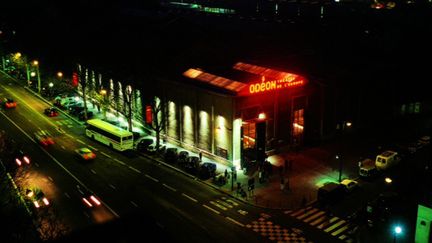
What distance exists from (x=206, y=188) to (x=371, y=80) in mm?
35157

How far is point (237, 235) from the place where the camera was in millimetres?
37344

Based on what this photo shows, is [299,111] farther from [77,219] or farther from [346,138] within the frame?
[77,219]

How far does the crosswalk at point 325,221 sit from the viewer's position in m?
37.9

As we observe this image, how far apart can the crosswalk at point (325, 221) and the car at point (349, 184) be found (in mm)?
4702

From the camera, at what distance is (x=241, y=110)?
172 ft

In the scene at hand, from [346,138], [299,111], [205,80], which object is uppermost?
[205,80]

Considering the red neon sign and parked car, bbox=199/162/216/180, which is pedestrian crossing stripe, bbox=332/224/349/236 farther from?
the red neon sign

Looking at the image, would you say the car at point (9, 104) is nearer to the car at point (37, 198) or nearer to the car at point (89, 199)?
the car at point (37, 198)

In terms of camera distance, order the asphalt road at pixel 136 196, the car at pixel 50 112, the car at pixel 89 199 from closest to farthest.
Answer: the asphalt road at pixel 136 196 → the car at pixel 89 199 → the car at pixel 50 112

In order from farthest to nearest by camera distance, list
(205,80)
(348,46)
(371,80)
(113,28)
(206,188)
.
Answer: (113,28)
(348,46)
(371,80)
(205,80)
(206,188)

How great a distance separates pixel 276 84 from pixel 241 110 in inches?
224

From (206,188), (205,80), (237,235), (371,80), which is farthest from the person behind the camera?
(371,80)

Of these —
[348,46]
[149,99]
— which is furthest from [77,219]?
[348,46]

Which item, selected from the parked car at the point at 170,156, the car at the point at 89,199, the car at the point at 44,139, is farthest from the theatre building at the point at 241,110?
the car at the point at 89,199
